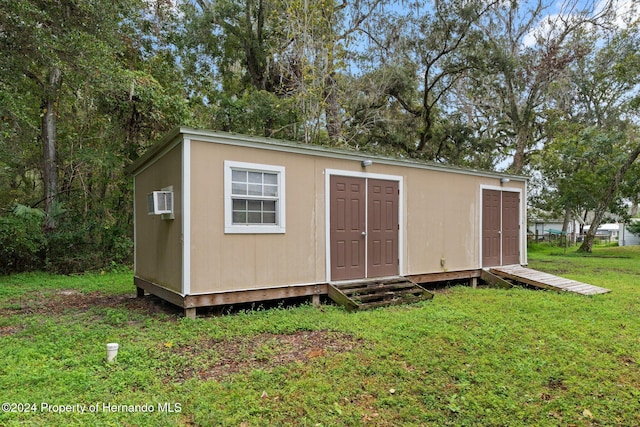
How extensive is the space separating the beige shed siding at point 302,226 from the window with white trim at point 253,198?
88 millimetres

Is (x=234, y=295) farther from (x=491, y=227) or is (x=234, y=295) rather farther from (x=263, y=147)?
(x=491, y=227)

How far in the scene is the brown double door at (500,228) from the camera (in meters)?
8.17

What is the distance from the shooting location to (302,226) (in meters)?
5.88

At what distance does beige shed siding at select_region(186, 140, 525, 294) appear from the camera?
16.6 ft

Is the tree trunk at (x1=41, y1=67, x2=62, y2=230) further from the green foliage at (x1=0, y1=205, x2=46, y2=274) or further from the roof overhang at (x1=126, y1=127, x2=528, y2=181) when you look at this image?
the roof overhang at (x1=126, y1=127, x2=528, y2=181)

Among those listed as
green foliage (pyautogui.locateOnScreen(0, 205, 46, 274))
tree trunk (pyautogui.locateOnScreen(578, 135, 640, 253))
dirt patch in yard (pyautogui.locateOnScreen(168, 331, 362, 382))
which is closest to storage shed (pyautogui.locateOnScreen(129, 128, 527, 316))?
dirt patch in yard (pyautogui.locateOnScreen(168, 331, 362, 382))

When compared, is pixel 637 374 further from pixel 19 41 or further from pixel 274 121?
pixel 274 121

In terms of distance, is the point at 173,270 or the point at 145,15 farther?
the point at 145,15

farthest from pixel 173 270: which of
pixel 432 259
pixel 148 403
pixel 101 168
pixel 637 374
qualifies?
pixel 101 168

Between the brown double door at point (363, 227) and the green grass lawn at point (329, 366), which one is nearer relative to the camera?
the green grass lawn at point (329, 366)

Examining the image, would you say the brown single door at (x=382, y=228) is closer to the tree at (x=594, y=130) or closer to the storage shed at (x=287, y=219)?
the storage shed at (x=287, y=219)

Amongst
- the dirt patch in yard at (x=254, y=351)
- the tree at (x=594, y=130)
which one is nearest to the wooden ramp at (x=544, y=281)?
the dirt patch in yard at (x=254, y=351)

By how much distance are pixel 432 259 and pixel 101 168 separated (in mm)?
8809

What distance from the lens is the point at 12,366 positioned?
3385 millimetres
